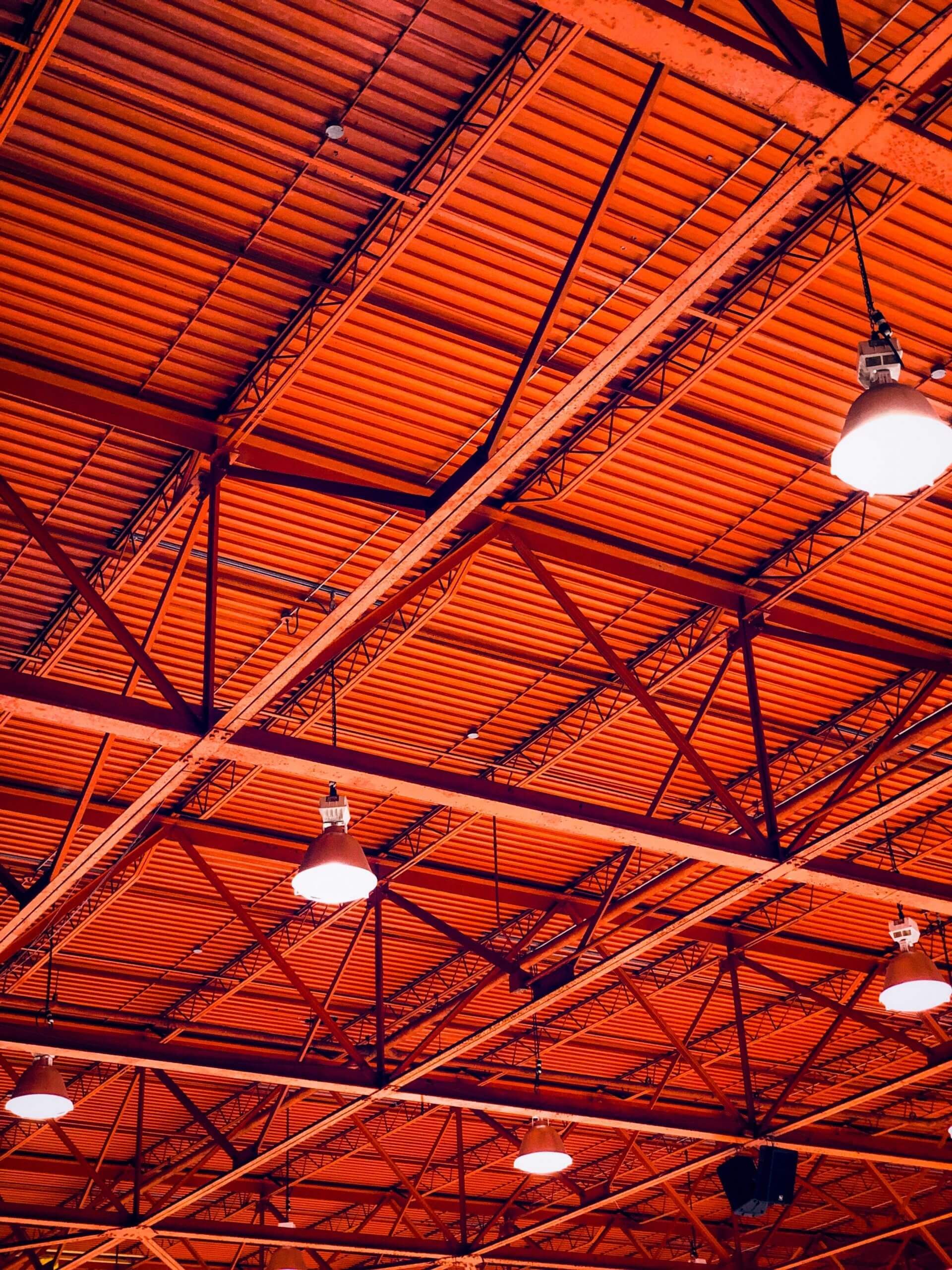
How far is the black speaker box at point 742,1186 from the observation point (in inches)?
883

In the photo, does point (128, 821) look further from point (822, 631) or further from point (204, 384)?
point (822, 631)

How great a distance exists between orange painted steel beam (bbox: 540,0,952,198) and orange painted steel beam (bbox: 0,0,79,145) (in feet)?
11.5

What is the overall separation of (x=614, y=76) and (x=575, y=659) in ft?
25.6

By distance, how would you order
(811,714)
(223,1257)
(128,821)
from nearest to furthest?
(128,821) → (811,714) → (223,1257)

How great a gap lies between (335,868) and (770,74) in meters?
7.78

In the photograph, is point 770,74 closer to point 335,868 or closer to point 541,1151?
point 335,868

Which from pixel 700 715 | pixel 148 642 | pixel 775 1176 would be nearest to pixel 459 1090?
pixel 775 1176

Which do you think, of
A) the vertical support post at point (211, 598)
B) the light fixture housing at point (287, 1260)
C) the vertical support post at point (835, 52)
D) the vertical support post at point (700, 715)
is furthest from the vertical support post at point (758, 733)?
the light fixture housing at point (287, 1260)

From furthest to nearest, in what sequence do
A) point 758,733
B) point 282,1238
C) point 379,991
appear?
point 282,1238 < point 379,991 < point 758,733

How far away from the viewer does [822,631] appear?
49.8 feet

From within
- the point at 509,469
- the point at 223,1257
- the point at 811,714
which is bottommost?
the point at 223,1257

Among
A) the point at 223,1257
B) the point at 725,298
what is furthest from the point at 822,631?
the point at 223,1257

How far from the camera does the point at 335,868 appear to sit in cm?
1233

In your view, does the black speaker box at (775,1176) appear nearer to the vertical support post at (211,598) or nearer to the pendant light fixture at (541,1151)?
the pendant light fixture at (541,1151)
